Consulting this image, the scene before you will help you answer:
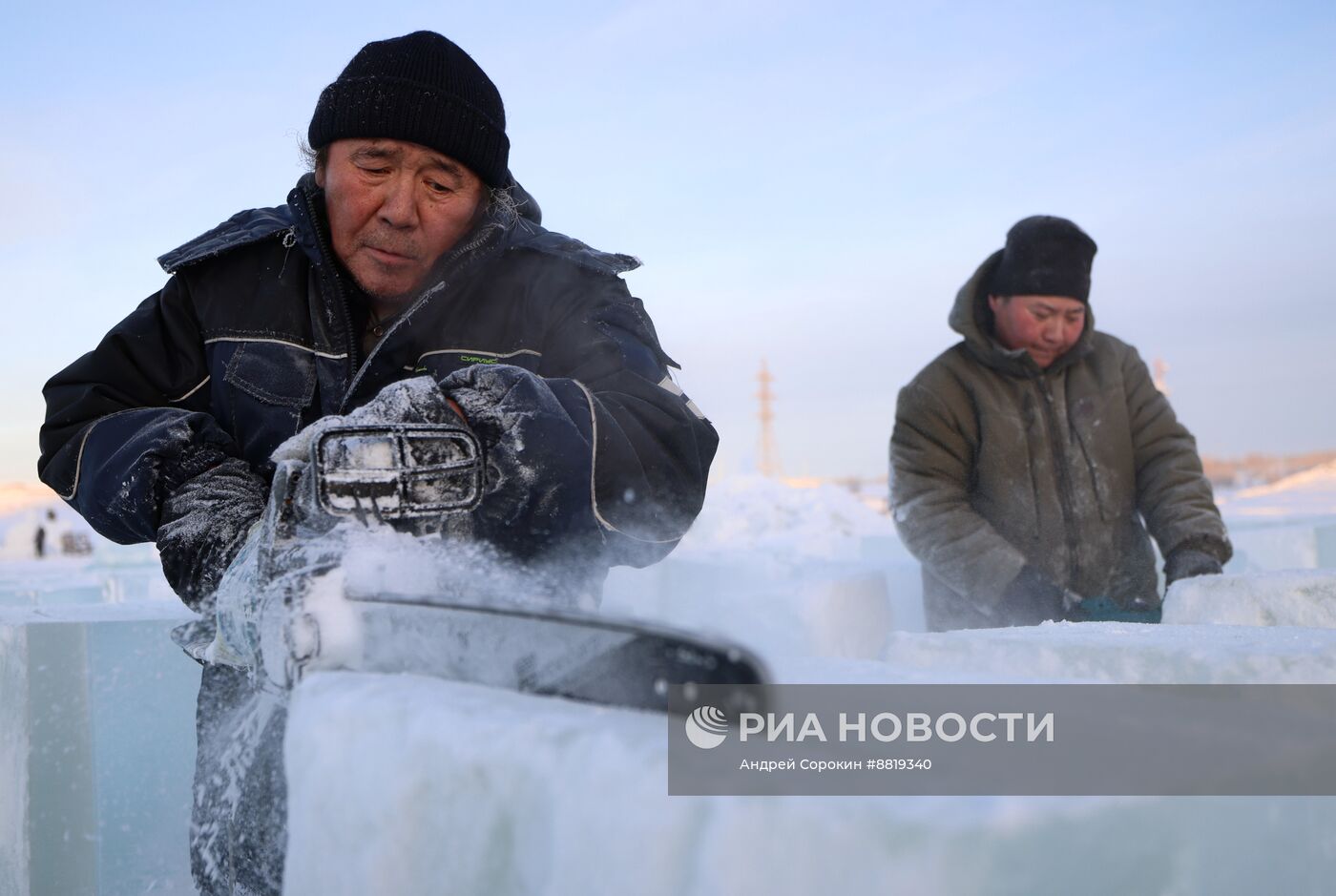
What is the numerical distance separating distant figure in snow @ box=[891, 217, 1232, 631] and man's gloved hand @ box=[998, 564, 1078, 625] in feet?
0.25

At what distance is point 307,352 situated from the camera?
6.66 ft

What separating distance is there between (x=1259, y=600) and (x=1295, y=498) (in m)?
8.36

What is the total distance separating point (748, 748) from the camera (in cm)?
81

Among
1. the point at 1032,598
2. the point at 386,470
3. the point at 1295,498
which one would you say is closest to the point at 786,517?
the point at 1295,498

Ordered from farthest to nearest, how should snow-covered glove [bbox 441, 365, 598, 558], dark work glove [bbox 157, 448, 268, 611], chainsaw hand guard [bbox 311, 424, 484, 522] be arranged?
dark work glove [bbox 157, 448, 268, 611], snow-covered glove [bbox 441, 365, 598, 558], chainsaw hand guard [bbox 311, 424, 484, 522]

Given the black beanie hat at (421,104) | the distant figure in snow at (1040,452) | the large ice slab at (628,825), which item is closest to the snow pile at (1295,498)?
the distant figure in snow at (1040,452)

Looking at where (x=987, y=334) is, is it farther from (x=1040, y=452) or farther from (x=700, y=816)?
(x=700, y=816)

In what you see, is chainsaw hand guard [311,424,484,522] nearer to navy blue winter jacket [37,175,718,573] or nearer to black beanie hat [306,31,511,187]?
navy blue winter jacket [37,175,718,573]

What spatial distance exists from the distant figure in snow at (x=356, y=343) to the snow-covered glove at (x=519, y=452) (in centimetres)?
7

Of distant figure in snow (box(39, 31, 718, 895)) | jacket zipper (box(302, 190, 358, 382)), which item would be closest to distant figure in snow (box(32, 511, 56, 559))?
distant figure in snow (box(39, 31, 718, 895))

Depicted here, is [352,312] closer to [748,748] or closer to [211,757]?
[211,757]

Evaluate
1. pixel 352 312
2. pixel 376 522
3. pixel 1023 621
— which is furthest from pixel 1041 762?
pixel 1023 621

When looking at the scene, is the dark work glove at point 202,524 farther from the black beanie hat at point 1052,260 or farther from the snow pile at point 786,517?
the snow pile at point 786,517

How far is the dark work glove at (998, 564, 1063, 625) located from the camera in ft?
11.7
